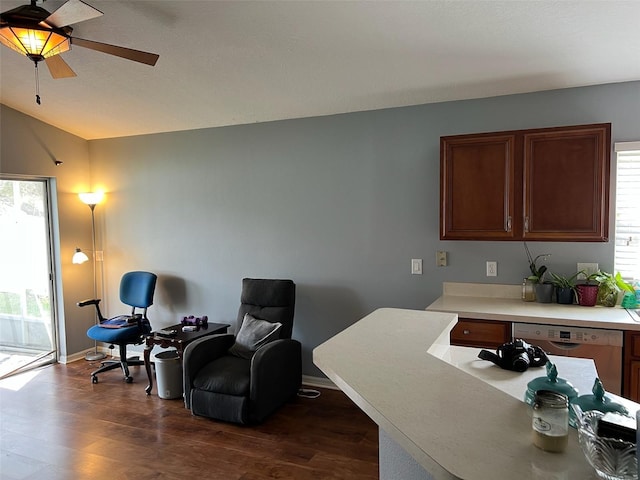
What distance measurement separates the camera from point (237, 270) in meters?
4.61

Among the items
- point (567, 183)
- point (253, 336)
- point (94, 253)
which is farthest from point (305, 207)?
point (94, 253)

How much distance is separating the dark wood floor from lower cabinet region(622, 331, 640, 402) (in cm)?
158

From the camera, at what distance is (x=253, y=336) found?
3850 mm

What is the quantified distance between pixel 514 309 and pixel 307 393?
1967mm

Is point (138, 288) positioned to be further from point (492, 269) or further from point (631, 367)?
point (631, 367)

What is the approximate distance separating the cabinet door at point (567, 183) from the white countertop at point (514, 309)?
1.60ft

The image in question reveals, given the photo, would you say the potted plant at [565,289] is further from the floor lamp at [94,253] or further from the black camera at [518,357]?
the floor lamp at [94,253]

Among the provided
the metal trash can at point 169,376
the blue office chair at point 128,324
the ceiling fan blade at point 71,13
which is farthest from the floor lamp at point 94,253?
the ceiling fan blade at point 71,13

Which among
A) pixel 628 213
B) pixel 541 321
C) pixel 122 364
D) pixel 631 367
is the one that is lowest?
pixel 122 364

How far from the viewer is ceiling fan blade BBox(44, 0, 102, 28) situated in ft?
6.85

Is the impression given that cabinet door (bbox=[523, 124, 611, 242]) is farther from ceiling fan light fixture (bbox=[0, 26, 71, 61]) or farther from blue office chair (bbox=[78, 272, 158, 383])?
blue office chair (bbox=[78, 272, 158, 383])

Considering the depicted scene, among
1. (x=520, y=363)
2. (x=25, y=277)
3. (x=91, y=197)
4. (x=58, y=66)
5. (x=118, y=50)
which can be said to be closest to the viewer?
(x=520, y=363)

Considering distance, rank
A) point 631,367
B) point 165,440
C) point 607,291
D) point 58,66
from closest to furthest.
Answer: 1. point 631,367
2. point 58,66
3. point 607,291
4. point 165,440

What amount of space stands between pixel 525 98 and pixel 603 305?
1602mm
